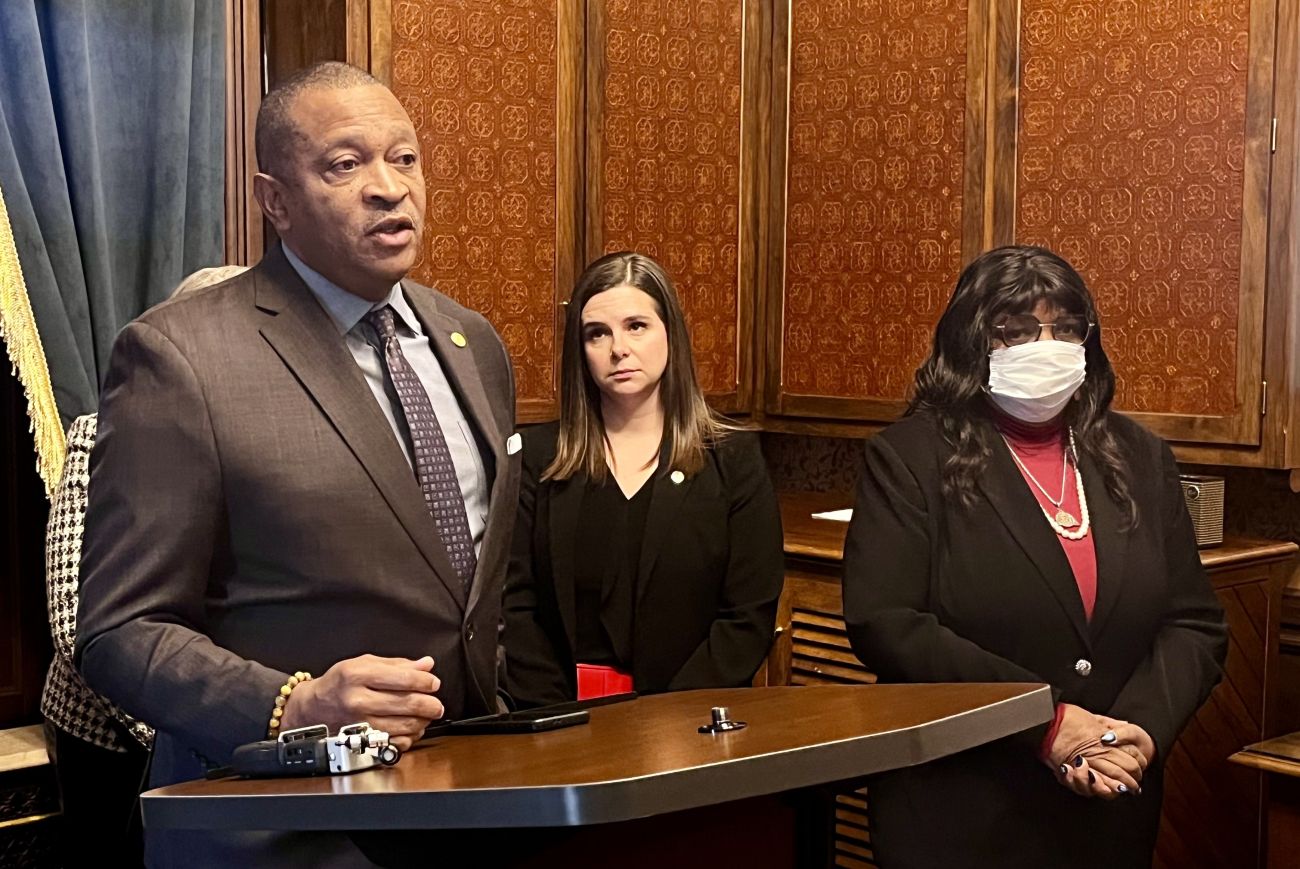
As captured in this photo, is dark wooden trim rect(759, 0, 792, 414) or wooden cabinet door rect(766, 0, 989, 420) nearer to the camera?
wooden cabinet door rect(766, 0, 989, 420)

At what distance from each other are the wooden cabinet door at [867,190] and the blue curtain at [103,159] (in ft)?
5.60

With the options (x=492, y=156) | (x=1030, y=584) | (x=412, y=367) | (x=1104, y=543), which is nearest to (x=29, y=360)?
(x=492, y=156)

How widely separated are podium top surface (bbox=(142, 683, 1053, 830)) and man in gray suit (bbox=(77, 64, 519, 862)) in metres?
0.24

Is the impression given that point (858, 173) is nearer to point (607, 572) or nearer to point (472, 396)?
point (607, 572)

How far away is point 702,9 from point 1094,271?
1.28 m

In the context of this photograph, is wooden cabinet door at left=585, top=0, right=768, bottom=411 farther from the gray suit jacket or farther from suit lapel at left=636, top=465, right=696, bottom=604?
the gray suit jacket

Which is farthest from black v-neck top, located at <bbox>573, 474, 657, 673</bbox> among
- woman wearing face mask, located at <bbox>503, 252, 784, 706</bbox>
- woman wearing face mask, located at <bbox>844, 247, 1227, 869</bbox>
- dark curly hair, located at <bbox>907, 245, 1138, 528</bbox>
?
dark curly hair, located at <bbox>907, 245, 1138, 528</bbox>

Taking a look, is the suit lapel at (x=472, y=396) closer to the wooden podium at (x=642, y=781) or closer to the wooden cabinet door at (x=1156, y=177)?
the wooden podium at (x=642, y=781)

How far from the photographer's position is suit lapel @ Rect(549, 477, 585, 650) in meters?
2.83

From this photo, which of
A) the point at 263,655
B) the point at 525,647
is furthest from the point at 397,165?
the point at 525,647

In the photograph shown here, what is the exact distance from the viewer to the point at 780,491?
4.78 meters

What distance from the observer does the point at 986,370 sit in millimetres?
2611

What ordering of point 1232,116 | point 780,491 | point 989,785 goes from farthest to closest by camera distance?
point 780,491, point 1232,116, point 989,785

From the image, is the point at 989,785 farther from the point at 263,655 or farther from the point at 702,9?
the point at 702,9
